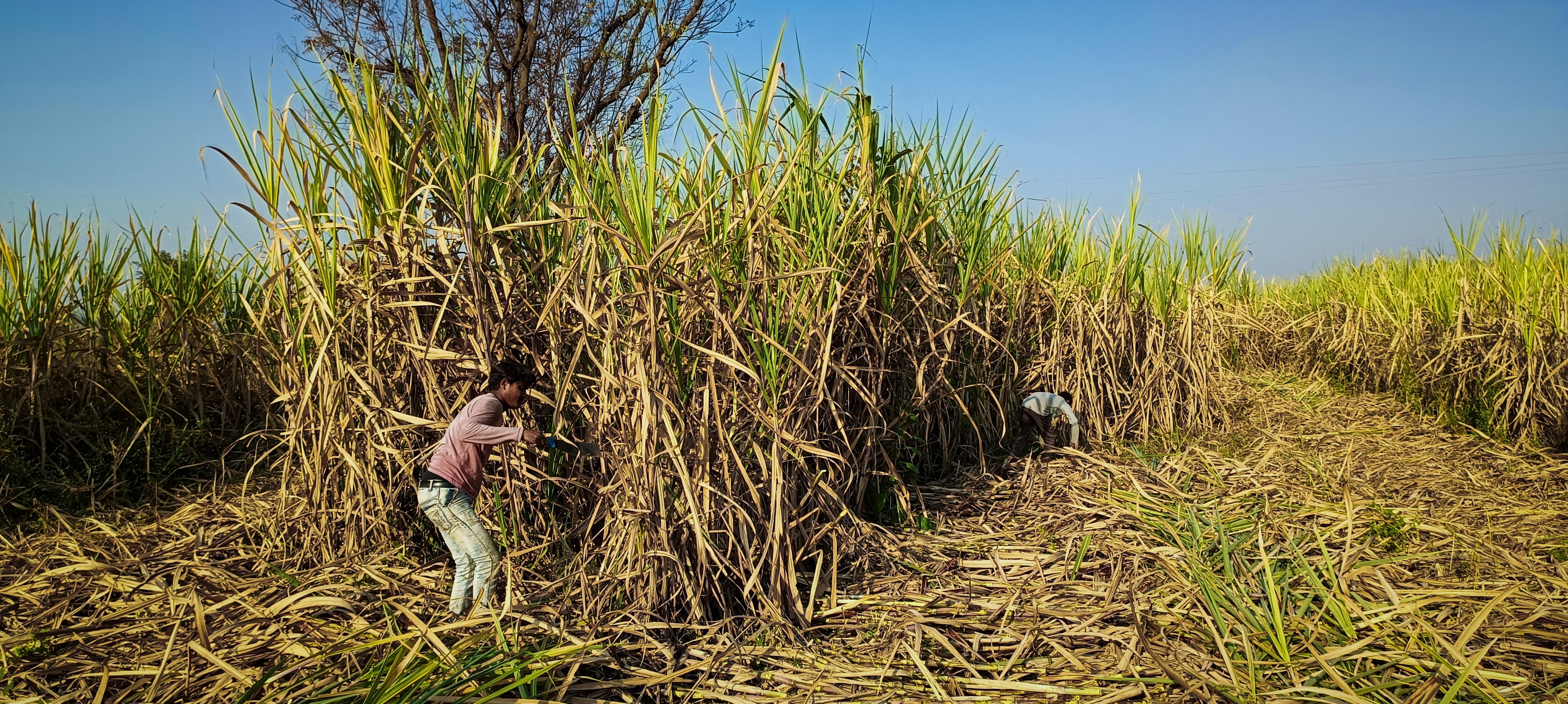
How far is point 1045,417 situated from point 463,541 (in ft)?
10.8

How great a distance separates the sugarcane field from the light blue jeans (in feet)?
0.04

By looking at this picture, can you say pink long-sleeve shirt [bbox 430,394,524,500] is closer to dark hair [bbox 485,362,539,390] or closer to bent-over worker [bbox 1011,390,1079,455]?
dark hair [bbox 485,362,539,390]

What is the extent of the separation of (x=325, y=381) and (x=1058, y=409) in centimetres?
372

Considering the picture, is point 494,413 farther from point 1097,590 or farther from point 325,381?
point 1097,590

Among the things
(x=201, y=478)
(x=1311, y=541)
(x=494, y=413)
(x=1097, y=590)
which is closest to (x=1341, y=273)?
(x=1311, y=541)

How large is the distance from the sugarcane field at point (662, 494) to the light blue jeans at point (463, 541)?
0.04ft

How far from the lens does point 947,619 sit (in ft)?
9.00

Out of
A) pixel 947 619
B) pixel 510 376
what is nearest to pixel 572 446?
pixel 510 376

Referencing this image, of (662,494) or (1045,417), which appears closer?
(662,494)

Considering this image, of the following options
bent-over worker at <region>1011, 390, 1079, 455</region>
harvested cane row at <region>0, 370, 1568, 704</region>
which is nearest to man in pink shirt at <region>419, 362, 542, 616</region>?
harvested cane row at <region>0, 370, 1568, 704</region>

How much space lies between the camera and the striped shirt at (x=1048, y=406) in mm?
4719

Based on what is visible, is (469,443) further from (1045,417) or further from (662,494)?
(1045,417)

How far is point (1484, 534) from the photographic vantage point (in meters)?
3.58

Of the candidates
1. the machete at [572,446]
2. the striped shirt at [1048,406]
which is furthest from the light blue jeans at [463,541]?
the striped shirt at [1048,406]
